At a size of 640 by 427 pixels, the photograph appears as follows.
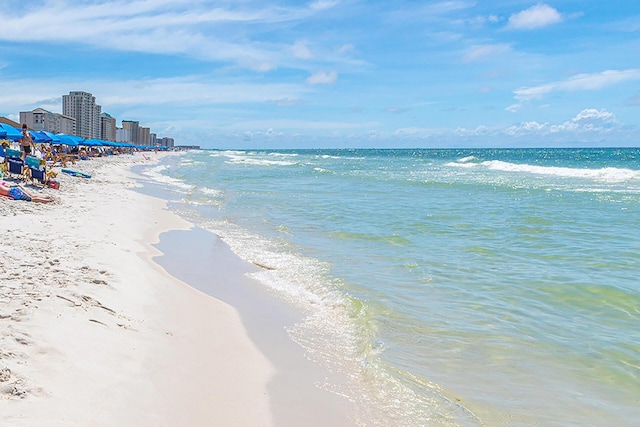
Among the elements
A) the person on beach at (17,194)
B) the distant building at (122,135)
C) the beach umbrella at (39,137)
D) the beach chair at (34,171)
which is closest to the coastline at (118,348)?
the person on beach at (17,194)

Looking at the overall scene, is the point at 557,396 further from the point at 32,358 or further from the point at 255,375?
the point at 32,358

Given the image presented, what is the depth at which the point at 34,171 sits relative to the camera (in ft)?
55.0

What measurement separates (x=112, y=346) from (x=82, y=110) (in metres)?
139

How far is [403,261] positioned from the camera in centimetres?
1035

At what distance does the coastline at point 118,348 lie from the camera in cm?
374

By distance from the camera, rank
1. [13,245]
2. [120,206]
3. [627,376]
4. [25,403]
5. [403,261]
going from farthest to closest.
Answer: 1. [120,206]
2. [403,261]
3. [13,245]
4. [627,376]
5. [25,403]

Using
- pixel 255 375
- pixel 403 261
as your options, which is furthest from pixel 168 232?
pixel 255 375

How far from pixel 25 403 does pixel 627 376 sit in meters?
5.43

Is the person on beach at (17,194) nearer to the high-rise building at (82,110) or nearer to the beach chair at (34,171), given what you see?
the beach chair at (34,171)

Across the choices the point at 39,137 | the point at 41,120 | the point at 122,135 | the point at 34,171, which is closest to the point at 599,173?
the point at 39,137

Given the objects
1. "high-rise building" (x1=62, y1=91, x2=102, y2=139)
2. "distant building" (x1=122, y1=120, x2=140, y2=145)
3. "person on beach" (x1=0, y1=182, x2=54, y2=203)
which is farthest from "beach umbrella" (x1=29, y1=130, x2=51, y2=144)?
"distant building" (x1=122, y1=120, x2=140, y2=145)

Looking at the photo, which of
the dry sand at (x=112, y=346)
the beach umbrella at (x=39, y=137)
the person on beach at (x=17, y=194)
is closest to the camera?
the dry sand at (x=112, y=346)

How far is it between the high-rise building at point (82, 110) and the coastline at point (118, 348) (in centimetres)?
13176

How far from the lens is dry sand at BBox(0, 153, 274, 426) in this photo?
3.72 meters
